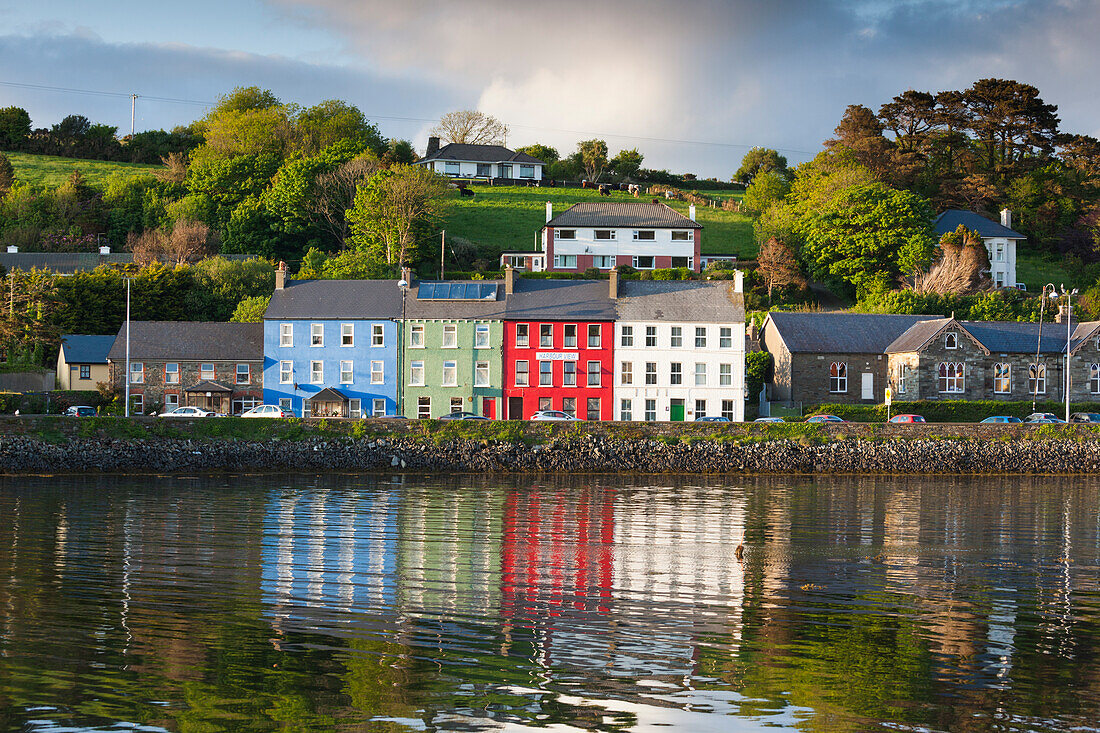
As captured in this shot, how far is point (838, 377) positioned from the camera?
217 ft

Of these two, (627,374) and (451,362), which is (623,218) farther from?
(451,362)

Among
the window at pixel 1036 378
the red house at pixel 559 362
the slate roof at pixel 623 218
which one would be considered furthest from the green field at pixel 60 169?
the window at pixel 1036 378

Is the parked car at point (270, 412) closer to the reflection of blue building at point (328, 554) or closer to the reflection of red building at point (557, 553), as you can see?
the reflection of blue building at point (328, 554)

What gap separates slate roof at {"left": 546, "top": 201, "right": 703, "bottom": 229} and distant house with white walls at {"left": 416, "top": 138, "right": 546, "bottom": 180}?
1652 inches

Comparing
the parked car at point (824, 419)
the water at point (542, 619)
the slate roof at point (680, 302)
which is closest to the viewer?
the water at point (542, 619)

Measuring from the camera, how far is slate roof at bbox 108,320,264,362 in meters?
64.3

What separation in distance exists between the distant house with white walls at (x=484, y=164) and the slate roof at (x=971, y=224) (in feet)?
189

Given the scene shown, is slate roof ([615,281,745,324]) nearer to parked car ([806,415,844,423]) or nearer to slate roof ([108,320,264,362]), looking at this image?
parked car ([806,415,844,423])

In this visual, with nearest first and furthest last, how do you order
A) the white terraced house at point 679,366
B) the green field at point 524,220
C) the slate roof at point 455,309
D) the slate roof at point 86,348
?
1. the white terraced house at point 679,366
2. the slate roof at point 455,309
3. the slate roof at point 86,348
4. the green field at point 524,220

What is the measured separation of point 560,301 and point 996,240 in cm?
5397

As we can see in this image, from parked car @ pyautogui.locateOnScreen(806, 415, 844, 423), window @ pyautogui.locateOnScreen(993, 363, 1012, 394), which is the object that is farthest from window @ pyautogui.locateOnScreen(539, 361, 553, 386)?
window @ pyautogui.locateOnScreen(993, 363, 1012, 394)

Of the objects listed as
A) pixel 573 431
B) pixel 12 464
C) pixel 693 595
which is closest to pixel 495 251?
pixel 573 431

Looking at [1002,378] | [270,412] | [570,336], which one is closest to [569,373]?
[570,336]

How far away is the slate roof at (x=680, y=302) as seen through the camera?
62.6 m
